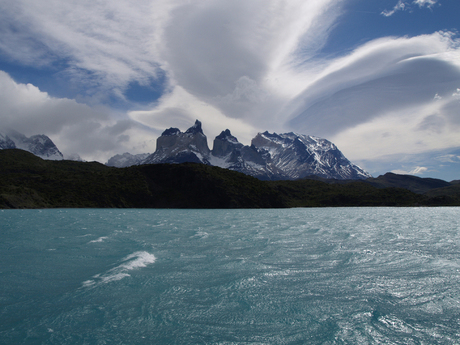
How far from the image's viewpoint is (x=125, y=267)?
69.3ft

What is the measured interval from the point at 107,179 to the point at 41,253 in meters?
141

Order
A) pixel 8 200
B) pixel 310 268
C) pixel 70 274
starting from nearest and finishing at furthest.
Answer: pixel 70 274, pixel 310 268, pixel 8 200

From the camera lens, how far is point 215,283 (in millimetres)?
17781

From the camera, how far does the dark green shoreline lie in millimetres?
132125

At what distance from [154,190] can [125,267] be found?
145 m

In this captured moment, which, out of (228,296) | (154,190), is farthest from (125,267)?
Answer: (154,190)

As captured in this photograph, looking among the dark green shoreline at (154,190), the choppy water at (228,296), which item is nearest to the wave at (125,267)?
the choppy water at (228,296)

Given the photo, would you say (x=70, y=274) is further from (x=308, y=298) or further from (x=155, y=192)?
(x=155, y=192)

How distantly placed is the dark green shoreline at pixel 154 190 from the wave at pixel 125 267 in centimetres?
11536

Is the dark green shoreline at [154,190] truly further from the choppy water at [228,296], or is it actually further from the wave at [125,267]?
the choppy water at [228,296]

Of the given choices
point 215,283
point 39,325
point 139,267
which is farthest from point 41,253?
point 215,283

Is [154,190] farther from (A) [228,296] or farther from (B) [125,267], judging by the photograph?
(A) [228,296]

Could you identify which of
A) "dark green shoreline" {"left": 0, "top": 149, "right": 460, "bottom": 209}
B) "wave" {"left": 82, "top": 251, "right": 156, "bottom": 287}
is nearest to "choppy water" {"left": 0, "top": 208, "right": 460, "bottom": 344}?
"wave" {"left": 82, "top": 251, "right": 156, "bottom": 287}

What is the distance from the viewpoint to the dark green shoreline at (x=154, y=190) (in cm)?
13212
